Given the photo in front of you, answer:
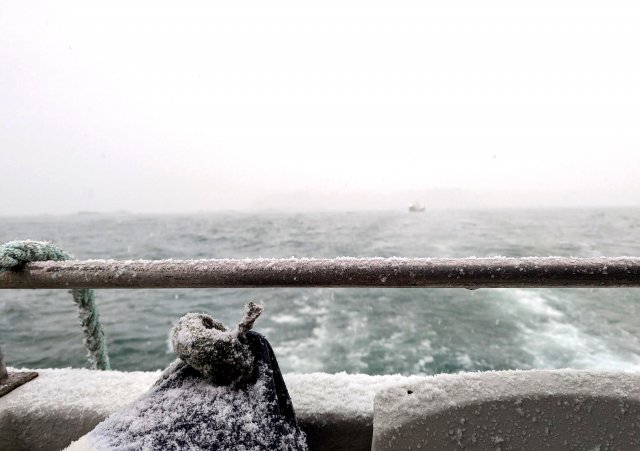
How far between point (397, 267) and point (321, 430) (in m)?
0.56

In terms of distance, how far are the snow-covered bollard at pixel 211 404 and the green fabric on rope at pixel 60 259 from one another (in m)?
0.63

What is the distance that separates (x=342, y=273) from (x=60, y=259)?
1046 mm

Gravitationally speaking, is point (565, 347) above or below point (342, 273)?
below

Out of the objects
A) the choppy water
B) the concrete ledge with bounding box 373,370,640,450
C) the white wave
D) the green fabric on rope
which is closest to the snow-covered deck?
the concrete ledge with bounding box 373,370,640,450

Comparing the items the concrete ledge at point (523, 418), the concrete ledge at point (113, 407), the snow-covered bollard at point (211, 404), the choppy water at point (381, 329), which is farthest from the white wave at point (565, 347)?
the snow-covered bollard at point (211, 404)

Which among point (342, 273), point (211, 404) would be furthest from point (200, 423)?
point (342, 273)

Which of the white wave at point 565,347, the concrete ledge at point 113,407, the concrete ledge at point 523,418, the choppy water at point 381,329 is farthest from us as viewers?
the choppy water at point 381,329

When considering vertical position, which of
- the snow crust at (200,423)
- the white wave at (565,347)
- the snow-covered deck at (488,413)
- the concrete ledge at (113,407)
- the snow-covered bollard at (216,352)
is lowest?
the white wave at (565,347)

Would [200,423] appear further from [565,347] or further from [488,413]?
[565,347]

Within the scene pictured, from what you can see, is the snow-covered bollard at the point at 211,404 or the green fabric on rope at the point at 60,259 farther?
the green fabric on rope at the point at 60,259

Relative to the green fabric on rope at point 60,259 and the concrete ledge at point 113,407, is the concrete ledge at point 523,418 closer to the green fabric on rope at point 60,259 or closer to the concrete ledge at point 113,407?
the concrete ledge at point 113,407

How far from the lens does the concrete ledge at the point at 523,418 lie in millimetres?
896

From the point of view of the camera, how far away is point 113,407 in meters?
1.15

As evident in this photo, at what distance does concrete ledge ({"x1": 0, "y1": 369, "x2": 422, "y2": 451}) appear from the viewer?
3.54 ft
